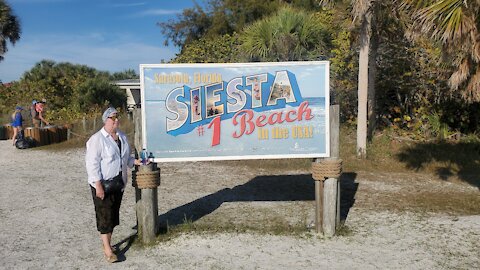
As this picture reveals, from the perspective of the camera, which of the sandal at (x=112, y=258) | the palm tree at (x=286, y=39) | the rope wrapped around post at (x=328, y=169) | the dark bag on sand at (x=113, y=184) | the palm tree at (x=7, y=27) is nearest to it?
the dark bag on sand at (x=113, y=184)

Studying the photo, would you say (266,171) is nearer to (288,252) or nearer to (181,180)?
(181,180)

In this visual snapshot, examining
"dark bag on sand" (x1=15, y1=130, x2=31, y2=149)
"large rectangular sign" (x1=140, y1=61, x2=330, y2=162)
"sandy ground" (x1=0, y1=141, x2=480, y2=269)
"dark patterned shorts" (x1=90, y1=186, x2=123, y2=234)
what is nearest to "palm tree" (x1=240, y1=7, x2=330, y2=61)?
"sandy ground" (x1=0, y1=141, x2=480, y2=269)

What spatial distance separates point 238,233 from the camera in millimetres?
5355

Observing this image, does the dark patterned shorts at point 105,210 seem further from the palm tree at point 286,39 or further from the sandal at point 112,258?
the palm tree at point 286,39

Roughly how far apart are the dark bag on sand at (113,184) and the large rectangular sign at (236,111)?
669mm

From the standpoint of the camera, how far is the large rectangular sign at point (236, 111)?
5.04 meters

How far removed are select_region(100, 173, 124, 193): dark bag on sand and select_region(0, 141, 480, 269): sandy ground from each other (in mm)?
774

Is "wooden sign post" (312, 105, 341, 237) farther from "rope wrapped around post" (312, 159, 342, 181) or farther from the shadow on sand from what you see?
the shadow on sand

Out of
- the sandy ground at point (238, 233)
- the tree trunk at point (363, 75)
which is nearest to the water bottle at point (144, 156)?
the sandy ground at point (238, 233)

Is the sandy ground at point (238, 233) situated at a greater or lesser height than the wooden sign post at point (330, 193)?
lesser

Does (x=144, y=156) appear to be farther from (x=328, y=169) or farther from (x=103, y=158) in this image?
(x=328, y=169)

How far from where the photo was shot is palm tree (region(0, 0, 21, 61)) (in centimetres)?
2228

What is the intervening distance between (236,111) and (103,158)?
1660 millimetres

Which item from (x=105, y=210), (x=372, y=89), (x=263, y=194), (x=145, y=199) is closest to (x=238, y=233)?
(x=145, y=199)
